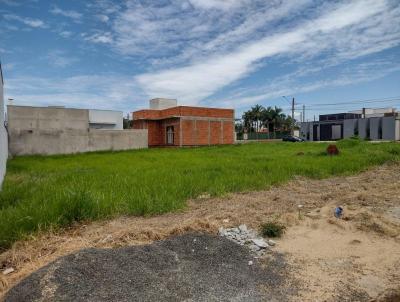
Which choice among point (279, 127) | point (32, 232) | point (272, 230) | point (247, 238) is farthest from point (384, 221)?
point (279, 127)

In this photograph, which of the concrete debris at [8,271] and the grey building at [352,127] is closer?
the concrete debris at [8,271]

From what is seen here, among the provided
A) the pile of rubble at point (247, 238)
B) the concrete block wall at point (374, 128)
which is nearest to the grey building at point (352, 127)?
the concrete block wall at point (374, 128)

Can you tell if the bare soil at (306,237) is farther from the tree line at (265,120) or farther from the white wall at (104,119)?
the tree line at (265,120)

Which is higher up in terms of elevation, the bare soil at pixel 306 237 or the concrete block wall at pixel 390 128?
the concrete block wall at pixel 390 128

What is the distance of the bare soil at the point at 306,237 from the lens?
342cm

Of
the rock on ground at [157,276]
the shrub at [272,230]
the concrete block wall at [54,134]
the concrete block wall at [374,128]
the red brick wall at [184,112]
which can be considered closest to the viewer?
the rock on ground at [157,276]

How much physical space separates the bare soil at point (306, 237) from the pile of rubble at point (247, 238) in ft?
0.58

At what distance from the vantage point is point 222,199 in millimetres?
7090

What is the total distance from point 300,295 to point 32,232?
3.81m

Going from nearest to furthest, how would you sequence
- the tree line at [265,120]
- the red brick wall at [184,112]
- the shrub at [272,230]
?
the shrub at [272,230] < the red brick wall at [184,112] < the tree line at [265,120]

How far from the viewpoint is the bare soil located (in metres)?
3.42

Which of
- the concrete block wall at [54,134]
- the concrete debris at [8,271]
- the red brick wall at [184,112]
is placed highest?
the red brick wall at [184,112]

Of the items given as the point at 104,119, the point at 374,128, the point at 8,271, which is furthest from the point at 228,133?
the point at 8,271

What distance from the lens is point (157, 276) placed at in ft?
11.1
